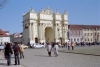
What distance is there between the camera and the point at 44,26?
72.4 m

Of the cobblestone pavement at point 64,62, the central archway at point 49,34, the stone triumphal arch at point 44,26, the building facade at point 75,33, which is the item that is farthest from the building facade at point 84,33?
the cobblestone pavement at point 64,62

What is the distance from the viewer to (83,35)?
10781cm

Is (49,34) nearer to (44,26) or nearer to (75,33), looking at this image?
(44,26)

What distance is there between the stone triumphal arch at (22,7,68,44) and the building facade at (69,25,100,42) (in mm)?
25050

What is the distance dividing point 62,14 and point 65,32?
26.2 ft

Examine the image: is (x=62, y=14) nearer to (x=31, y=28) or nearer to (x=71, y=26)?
(x=31, y=28)

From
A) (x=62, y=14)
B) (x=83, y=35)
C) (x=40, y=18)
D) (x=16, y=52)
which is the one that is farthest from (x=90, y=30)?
(x=16, y=52)

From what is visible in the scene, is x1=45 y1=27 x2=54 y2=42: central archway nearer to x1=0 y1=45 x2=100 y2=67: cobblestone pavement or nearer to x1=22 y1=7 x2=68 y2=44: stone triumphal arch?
x1=22 y1=7 x2=68 y2=44: stone triumphal arch

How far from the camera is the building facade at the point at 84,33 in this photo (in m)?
103

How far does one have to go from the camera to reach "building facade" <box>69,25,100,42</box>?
10342cm

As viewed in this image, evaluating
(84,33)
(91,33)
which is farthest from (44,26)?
(91,33)

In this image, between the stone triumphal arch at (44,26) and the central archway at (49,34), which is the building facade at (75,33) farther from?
the stone triumphal arch at (44,26)

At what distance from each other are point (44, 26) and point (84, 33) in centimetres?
4342

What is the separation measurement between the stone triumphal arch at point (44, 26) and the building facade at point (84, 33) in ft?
82.2
